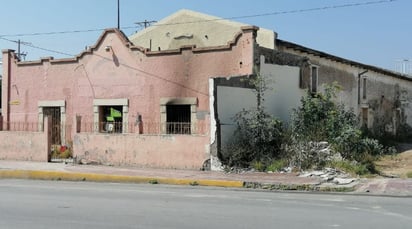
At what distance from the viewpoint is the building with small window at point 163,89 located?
19.1m

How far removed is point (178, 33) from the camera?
2997 cm

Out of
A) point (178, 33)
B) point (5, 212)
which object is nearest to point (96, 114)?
point (178, 33)

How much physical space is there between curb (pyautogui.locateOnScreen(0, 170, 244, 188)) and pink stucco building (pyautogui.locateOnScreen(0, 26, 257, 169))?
2590 mm

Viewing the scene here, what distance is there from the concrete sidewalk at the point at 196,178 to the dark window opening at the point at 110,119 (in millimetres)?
3260

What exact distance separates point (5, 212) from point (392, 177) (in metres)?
11.5

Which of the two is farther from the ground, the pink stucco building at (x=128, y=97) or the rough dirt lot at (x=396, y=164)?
the pink stucco building at (x=128, y=97)

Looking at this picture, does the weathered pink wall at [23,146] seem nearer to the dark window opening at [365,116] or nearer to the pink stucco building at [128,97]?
the pink stucco building at [128,97]

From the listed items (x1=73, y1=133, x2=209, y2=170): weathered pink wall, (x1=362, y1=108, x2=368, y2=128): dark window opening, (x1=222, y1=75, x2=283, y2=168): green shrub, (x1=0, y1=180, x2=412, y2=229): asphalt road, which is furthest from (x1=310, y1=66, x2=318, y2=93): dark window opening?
(x1=0, y1=180, x2=412, y2=229): asphalt road

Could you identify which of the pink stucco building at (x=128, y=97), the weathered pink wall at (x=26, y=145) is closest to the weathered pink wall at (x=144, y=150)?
the pink stucco building at (x=128, y=97)

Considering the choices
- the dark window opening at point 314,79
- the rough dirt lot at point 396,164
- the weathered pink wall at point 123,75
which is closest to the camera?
the rough dirt lot at point 396,164

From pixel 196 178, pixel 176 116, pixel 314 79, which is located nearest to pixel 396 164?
pixel 314 79

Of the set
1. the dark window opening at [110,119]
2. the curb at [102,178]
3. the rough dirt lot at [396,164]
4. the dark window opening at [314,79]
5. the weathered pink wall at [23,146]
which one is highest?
the dark window opening at [314,79]

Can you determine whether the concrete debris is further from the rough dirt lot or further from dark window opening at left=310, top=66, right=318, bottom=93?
dark window opening at left=310, top=66, right=318, bottom=93

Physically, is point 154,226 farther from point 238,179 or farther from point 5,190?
point 238,179
